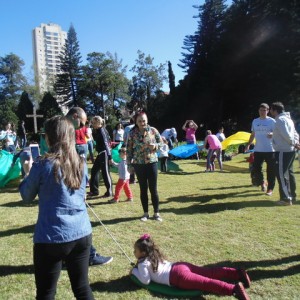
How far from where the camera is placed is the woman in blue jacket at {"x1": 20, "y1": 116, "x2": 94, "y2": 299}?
94.3 inches

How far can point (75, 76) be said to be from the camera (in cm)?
5494

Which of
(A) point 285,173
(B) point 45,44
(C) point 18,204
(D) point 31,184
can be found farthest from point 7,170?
(B) point 45,44

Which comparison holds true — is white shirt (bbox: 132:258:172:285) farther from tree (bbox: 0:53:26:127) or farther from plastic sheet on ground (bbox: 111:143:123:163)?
tree (bbox: 0:53:26:127)

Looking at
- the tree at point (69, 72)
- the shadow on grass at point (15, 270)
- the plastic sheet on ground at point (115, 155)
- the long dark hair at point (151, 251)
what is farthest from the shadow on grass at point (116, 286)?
the tree at point (69, 72)

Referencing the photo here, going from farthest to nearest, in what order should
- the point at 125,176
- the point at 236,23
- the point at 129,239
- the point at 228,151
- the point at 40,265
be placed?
1. the point at 236,23
2. the point at 228,151
3. the point at 125,176
4. the point at 129,239
5. the point at 40,265

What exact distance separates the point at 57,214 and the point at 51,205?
0.26ft

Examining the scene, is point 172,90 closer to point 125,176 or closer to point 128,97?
point 128,97

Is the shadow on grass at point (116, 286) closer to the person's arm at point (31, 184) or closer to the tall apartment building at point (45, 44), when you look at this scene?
the person's arm at point (31, 184)

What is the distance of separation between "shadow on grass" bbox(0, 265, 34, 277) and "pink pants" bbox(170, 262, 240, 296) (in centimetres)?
183

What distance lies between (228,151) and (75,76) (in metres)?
42.5

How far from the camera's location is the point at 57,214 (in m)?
2.43

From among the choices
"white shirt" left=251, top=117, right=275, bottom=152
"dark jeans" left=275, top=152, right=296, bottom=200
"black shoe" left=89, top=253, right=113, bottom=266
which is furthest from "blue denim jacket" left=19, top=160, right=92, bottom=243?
"white shirt" left=251, top=117, right=275, bottom=152

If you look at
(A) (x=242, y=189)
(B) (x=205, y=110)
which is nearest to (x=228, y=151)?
(A) (x=242, y=189)

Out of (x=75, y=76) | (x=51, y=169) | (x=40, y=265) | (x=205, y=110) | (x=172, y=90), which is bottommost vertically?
(x=40, y=265)
